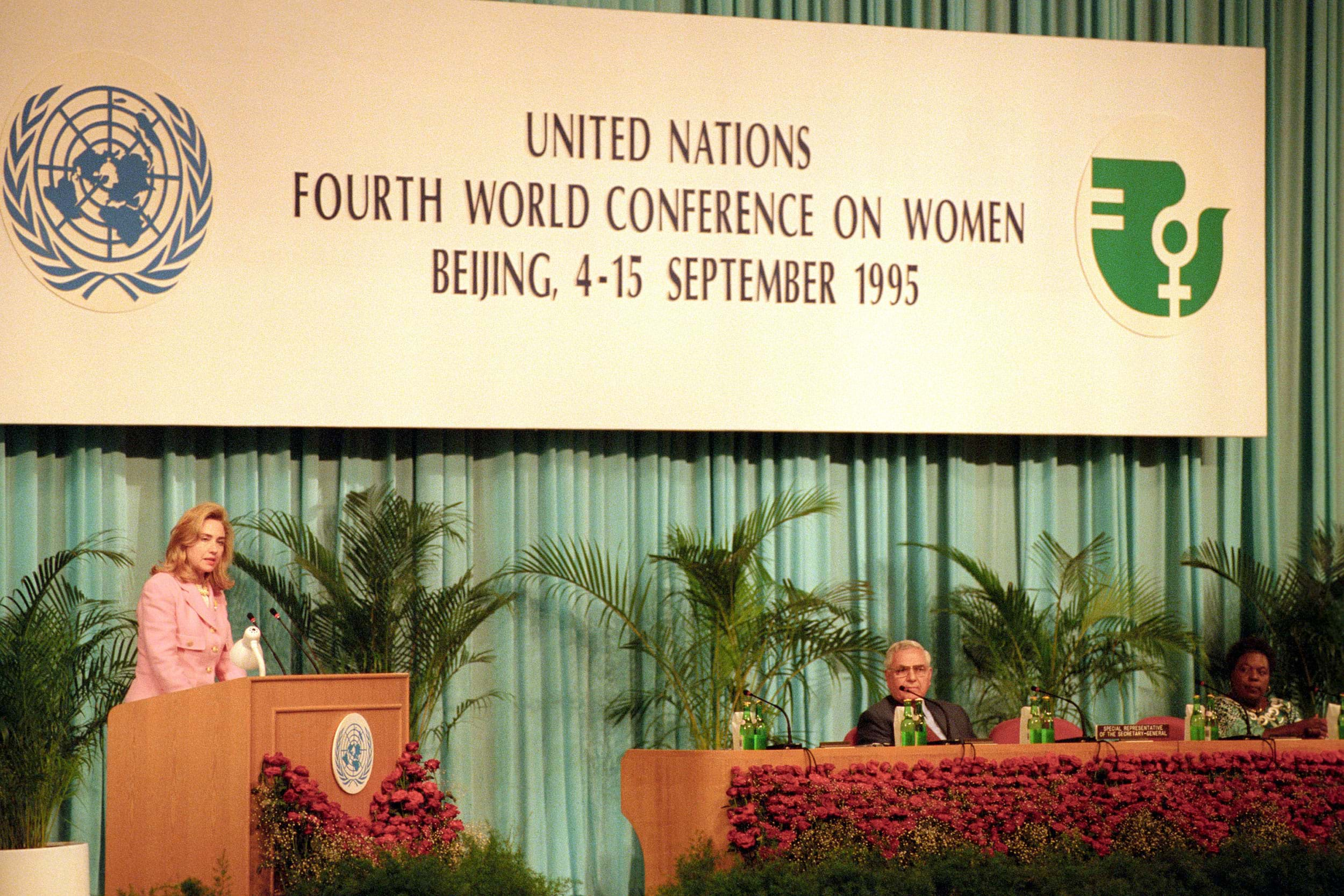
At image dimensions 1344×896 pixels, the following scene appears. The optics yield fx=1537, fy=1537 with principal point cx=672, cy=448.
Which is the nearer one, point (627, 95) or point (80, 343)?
point (80, 343)

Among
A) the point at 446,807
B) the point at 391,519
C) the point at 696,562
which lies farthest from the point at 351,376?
the point at 446,807

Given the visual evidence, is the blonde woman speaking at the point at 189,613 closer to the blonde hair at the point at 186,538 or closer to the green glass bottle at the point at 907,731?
the blonde hair at the point at 186,538

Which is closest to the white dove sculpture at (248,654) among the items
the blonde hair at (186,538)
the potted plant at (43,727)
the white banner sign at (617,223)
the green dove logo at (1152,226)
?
the blonde hair at (186,538)

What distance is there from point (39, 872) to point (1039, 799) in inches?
144

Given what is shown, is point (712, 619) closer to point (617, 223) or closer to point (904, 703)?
point (904, 703)

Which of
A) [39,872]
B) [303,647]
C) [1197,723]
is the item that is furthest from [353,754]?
[1197,723]

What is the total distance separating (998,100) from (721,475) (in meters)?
2.29

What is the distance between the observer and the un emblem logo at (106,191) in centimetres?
666

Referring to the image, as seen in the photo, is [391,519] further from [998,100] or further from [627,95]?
[998,100]

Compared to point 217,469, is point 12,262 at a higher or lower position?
higher

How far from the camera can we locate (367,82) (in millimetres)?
6949

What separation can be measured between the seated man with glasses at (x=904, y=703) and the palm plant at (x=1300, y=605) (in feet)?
6.78

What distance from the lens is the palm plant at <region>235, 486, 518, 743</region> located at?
6512mm

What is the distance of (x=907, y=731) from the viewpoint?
18.3ft
